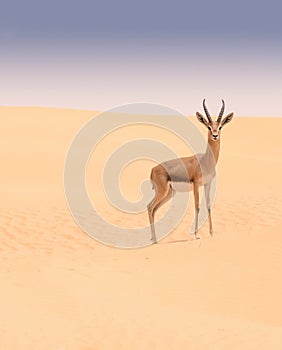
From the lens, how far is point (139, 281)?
8.88 meters

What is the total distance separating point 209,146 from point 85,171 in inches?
474

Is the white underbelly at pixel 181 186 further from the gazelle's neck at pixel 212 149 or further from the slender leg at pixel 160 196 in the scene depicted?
the gazelle's neck at pixel 212 149

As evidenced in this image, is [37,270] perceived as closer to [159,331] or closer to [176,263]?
[176,263]

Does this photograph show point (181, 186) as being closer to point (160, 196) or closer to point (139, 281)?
point (160, 196)

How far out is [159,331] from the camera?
675cm

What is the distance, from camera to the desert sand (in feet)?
21.8

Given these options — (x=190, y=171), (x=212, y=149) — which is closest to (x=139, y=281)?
(x=190, y=171)

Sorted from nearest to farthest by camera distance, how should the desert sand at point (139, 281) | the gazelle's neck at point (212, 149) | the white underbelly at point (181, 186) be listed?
the desert sand at point (139, 281)
the gazelle's neck at point (212, 149)
the white underbelly at point (181, 186)

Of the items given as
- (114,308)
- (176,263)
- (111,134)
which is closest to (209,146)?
(176,263)

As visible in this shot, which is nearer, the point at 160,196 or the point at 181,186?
the point at 181,186

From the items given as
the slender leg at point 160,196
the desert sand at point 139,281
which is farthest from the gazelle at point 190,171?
the desert sand at point 139,281

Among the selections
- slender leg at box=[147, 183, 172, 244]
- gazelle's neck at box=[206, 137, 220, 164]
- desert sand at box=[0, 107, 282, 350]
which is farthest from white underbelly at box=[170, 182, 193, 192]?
desert sand at box=[0, 107, 282, 350]

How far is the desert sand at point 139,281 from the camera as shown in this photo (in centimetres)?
664

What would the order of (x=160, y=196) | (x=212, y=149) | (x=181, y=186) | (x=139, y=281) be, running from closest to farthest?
(x=139, y=281), (x=212, y=149), (x=181, y=186), (x=160, y=196)
